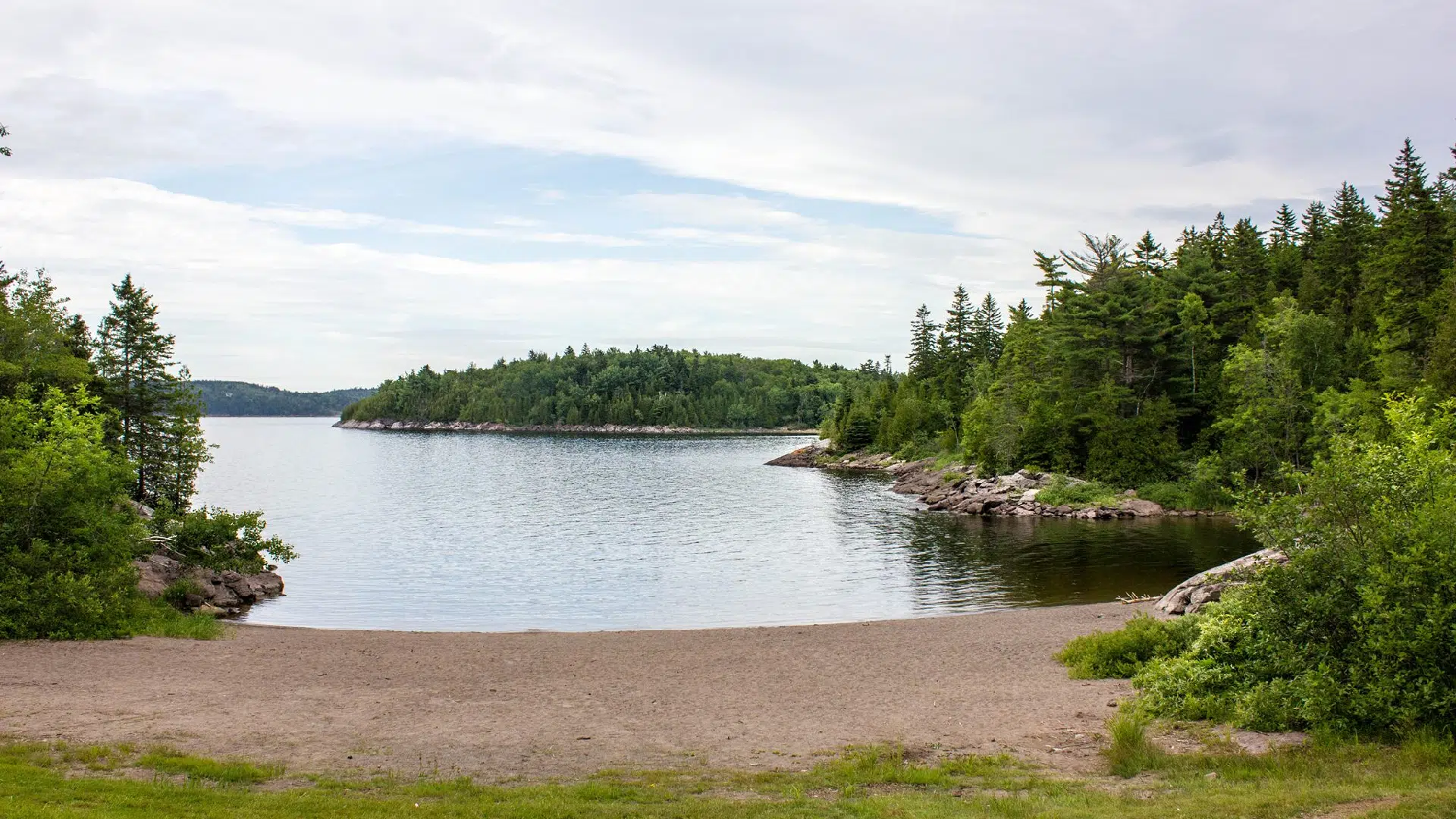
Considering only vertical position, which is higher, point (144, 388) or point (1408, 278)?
point (1408, 278)

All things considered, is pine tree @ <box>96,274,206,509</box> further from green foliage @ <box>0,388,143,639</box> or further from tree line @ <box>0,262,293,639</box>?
green foliage @ <box>0,388,143,639</box>

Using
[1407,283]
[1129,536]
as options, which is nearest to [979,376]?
[1407,283]

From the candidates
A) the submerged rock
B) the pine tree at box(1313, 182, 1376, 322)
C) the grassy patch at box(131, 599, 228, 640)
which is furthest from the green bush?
the pine tree at box(1313, 182, 1376, 322)

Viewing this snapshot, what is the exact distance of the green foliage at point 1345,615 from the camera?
12.0m

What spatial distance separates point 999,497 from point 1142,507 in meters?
8.66

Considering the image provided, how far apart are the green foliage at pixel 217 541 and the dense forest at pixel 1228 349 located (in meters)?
41.4

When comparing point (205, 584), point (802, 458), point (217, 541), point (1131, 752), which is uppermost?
point (217, 541)

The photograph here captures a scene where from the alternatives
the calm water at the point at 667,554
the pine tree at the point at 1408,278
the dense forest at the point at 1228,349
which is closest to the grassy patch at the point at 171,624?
the calm water at the point at 667,554

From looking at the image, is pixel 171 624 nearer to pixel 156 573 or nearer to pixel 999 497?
pixel 156 573

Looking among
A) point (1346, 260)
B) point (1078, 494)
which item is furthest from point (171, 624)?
point (1346, 260)

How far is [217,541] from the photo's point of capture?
29.3 meters

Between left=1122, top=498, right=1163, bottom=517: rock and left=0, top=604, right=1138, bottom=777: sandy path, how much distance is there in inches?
1415

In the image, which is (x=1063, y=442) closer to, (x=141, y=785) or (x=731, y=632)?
(x=731, y=632)

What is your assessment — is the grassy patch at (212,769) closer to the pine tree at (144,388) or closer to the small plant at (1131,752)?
the small plant at (1131,752)
